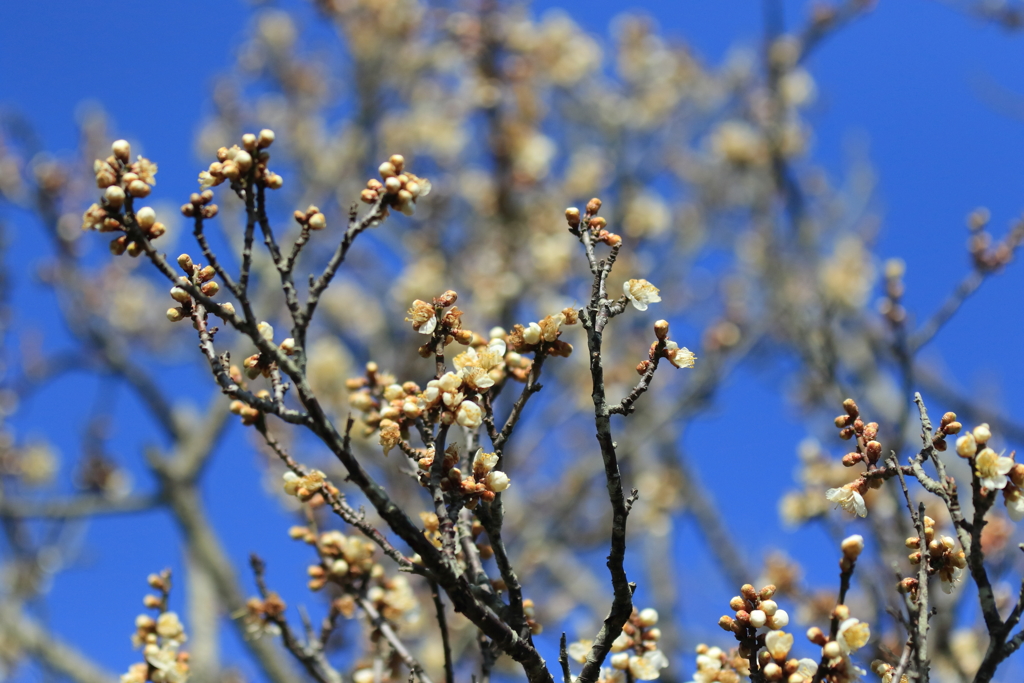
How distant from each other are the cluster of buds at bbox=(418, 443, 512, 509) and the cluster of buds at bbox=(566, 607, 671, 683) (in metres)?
0.64

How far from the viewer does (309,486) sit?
1.65 m

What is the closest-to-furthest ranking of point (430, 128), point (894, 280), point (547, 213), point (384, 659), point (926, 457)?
point (926, 457)
point (384, 659)
point (894, 280)
point (547, 213)
point (430, 128)

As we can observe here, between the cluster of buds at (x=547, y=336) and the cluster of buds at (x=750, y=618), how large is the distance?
67 centimetres

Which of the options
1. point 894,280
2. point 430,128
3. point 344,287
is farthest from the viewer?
point 344,287

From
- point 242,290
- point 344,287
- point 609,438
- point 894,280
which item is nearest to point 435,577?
point 609,438

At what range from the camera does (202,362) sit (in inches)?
340

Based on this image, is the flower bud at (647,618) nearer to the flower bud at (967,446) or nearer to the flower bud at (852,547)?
the flower bud at (852,547)

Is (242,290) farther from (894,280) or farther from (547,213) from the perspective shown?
(547,213)

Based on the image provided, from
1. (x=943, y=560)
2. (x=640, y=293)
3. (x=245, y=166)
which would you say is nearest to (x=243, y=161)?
(x=245, y=166)

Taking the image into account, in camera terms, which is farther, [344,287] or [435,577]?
[344,287]

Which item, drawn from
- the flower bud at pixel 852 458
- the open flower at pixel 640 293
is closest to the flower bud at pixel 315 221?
the open flower at pixel 640 293

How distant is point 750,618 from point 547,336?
0.76 meters

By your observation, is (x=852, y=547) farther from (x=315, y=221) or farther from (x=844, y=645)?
(x=315, y=221)

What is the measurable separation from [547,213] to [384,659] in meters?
5.83
